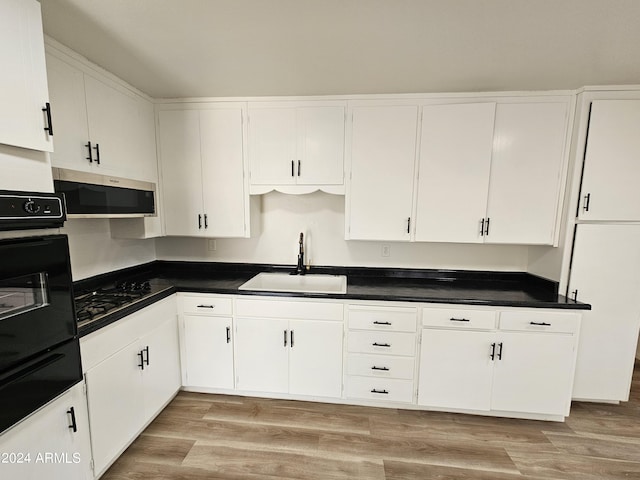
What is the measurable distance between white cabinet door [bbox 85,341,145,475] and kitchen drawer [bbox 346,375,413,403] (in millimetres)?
1467

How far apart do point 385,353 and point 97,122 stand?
8.46 ft

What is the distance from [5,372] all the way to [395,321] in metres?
2.03

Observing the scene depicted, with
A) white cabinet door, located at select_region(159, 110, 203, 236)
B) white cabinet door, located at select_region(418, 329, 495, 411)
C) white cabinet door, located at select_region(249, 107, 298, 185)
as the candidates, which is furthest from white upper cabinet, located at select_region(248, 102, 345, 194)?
white cabinet door, located at select_region(418, 329, 495, 411)

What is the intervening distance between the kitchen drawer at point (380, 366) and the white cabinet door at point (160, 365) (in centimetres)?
138

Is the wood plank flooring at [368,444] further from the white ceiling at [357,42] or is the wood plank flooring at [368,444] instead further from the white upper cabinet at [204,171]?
the white ceiling at [357,42]

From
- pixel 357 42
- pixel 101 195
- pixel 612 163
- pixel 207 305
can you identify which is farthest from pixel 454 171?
pixel 101 195

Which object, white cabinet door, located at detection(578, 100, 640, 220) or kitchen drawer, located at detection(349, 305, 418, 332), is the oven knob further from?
white cabinet door, located at detection(578, 100, 640, 220)

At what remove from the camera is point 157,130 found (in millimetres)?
2375

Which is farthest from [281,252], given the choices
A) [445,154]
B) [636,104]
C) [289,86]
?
[636,104]

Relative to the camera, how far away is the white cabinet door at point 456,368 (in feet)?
6.65

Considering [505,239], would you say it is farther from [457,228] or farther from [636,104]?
[636,104]

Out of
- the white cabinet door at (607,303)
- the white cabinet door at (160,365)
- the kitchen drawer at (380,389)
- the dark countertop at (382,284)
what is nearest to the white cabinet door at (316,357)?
the kitchen drawer at (380,389)

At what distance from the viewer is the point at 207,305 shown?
87.6 inches

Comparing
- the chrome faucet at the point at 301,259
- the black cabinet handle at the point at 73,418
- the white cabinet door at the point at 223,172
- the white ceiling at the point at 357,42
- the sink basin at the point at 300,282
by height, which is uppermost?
the white ceiling at the point at 357,42
